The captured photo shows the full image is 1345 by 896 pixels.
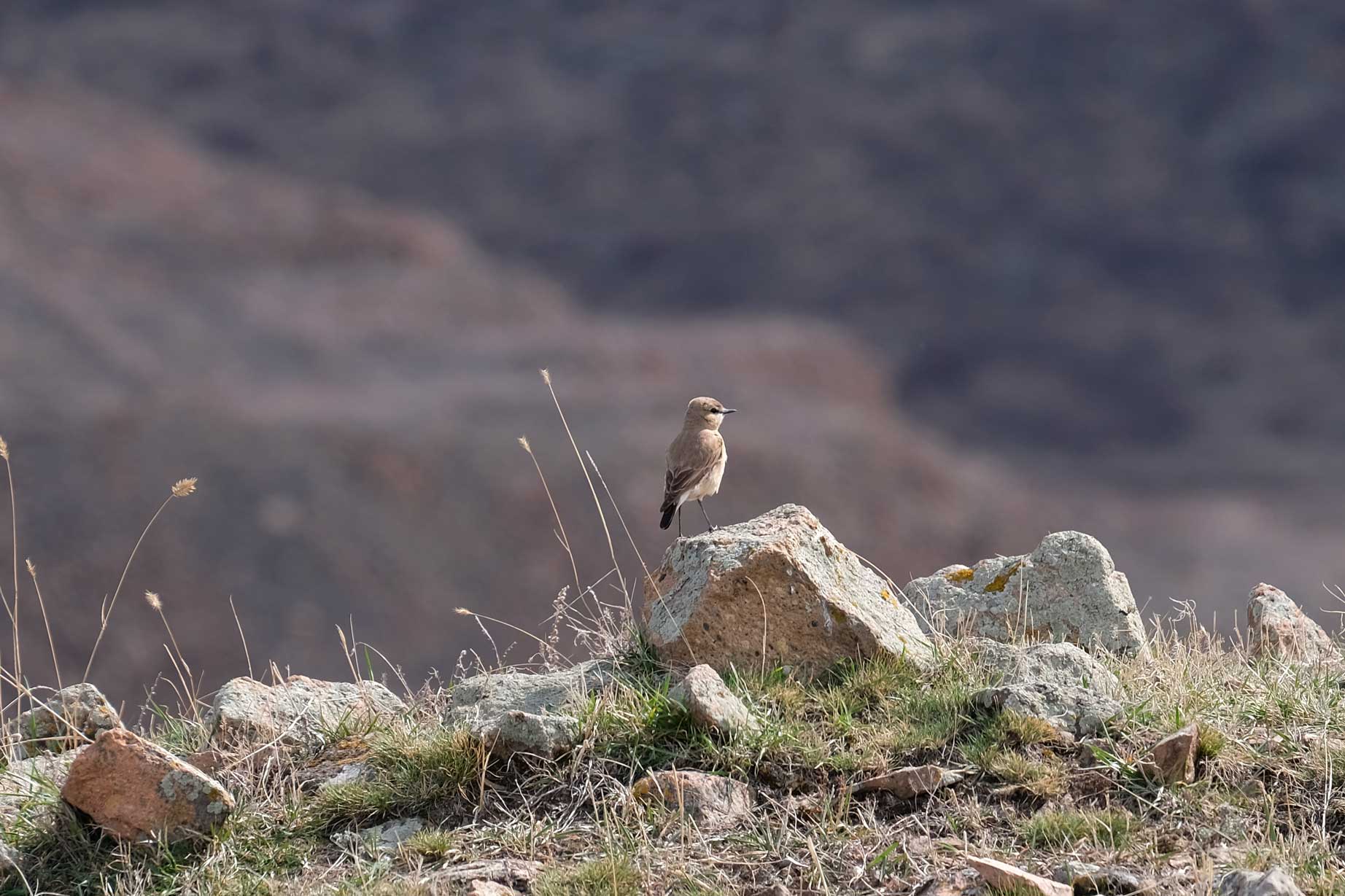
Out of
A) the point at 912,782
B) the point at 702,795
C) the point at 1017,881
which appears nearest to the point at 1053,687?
the point at 912,782

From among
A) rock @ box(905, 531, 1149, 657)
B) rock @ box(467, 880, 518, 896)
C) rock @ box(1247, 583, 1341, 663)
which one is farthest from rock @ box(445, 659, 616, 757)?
rock @ box(1247, 583, 1341, 663)

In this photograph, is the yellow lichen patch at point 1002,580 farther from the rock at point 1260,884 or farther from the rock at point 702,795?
the rock at point 1260,884

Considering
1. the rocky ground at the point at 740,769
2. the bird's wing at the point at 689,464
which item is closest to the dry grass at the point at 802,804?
the rocky ground at the point at 740,769

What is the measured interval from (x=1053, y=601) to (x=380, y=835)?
12.0ft

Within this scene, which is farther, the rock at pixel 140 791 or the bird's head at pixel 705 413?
the bird's head at pixel 705 413

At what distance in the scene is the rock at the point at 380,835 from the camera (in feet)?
15.1

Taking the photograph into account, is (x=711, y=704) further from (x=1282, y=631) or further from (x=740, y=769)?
(x=1282, y=631)

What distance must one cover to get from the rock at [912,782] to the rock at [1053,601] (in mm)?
1654

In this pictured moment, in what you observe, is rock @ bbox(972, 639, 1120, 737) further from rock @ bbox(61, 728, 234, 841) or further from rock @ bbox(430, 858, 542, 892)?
rock @ bbox(61, 728, 234, 841)

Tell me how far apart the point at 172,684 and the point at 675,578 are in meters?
2.53

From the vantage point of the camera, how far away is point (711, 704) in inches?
189

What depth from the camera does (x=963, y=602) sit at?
6.64 m

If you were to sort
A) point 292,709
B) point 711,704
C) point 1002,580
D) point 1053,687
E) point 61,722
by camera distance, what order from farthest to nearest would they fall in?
point 1002,580 < point 61,722 < point 292,709 < point 1053,687 < point 711,704

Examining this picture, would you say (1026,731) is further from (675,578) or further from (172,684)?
(172,684)
